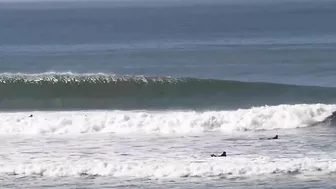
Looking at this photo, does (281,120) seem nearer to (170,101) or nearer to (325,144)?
(325,144)

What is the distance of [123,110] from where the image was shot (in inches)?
1051

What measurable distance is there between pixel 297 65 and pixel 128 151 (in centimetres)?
2008

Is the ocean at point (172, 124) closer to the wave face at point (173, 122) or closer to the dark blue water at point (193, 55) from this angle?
the wave face at point (173, 122)

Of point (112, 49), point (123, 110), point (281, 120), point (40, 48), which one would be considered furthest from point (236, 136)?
point (40, 48)

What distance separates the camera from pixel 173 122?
2283 cm

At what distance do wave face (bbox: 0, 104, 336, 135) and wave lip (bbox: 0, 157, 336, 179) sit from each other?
4.29 meters

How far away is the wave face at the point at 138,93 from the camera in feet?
91.5

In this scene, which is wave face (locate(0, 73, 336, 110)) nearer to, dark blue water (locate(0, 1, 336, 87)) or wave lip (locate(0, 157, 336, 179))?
dark blue water (locate(0, 1, 336, 87))

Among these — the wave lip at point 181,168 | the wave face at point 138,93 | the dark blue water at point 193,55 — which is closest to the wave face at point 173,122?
the wave face at point 138,93

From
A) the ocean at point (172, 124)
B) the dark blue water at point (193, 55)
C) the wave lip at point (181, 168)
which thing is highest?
the dark blue water at point (193, 55)

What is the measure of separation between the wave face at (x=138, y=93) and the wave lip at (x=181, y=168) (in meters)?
9.12

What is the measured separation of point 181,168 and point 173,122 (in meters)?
5.56

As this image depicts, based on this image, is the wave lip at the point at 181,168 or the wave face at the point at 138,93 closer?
the wave lip at the point at 181,168

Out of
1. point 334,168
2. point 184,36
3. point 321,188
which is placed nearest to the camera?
point 321,188
